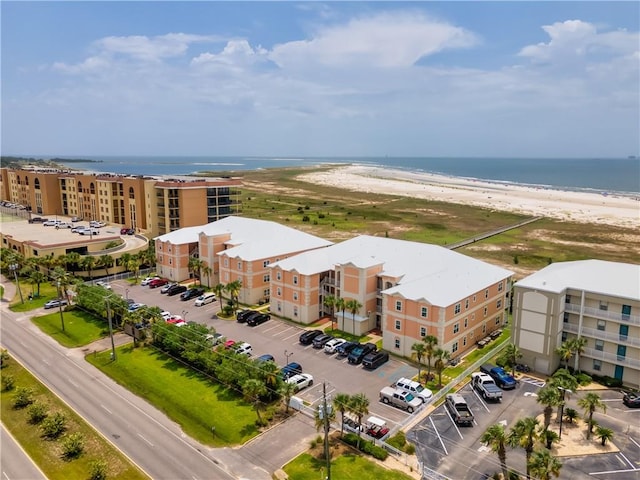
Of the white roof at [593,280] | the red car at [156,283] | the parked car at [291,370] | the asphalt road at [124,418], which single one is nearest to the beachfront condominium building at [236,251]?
the red car at [156,283]

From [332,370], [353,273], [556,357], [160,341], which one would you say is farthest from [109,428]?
[556,357]

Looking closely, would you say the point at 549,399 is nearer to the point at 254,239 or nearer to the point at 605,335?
the point at 605,335

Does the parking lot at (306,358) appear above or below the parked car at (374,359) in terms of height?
below

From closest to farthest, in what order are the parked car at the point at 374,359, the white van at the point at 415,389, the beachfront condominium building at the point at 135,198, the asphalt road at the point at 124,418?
the asphalt road at the point at 124,418
the white van at the point at 415,389
the parked car at the point at 374,359
the beachfront condominium building at the point at 135,198

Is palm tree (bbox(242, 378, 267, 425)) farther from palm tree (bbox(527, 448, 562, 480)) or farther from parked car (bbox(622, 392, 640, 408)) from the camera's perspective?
parked car (bbox(622, 392, 640, 408))

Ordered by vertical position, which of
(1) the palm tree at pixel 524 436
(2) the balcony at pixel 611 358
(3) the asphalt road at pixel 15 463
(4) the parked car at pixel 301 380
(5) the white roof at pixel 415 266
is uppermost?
(5) the white roof at pixel 415 266

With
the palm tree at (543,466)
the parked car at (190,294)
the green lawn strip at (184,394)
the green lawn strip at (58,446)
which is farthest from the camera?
the parked car at (190,294)

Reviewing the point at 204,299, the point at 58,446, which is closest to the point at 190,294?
the point at 204,299

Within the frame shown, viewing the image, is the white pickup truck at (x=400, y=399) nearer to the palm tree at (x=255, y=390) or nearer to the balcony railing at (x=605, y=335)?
the palm tree at (x=255, y=390)

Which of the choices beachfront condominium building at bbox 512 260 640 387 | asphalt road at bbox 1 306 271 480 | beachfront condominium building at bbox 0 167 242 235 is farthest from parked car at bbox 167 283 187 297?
beachfront condominium building at bbox 512 260 640 387
